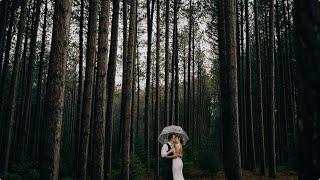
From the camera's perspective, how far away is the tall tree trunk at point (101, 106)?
26.1ft

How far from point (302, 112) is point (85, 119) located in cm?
794

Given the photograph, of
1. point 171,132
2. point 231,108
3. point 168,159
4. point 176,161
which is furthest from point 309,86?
point 231,108

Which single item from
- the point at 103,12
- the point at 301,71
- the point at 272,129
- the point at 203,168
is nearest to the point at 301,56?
the point at 301,71

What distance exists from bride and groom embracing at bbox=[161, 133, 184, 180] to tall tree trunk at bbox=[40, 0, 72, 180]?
2000 mm

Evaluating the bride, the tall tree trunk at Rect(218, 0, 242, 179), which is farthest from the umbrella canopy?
the tall tree trunk at Rect(218, 0, 242, 179)

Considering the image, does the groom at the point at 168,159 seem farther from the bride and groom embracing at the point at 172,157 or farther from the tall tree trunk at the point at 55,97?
the tall tree trunk at the point at 55,97

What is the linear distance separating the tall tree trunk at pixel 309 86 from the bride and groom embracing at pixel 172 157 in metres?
4.42

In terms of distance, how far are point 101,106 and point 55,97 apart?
2942mm

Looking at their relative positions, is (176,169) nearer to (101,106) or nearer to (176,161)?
(176,161)

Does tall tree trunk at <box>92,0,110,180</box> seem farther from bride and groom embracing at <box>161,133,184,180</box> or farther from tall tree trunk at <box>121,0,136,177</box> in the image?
bride and groom embracing at <box>161,133,184,180</box>

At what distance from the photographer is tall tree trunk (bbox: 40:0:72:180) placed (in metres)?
5.02

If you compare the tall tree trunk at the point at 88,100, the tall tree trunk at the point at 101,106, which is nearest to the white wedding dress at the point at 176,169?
the tall tree trunk at the point at 101,106

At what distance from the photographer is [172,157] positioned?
6.05 m

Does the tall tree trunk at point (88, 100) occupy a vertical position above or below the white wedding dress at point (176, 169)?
above
